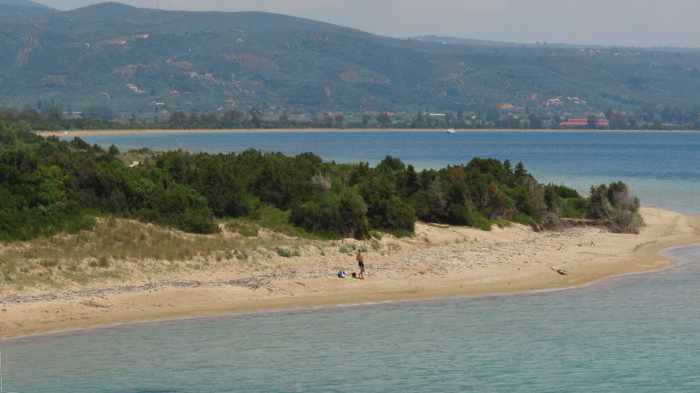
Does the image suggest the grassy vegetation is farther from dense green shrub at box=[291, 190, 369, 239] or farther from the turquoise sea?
the turquoise sea

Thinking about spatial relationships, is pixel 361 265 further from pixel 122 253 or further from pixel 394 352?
pixel 394 352

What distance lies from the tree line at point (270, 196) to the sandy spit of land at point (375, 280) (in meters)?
1.23

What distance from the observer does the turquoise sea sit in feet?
61.3

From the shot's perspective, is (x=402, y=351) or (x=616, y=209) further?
(x=616, y=209)

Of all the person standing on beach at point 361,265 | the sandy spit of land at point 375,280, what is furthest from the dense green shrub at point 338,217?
the person standing on beach at point 361,265

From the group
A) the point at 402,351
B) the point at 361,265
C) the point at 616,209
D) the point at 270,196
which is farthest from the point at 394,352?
the point at 616,209

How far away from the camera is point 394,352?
69.3 ft

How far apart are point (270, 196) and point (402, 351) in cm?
1516

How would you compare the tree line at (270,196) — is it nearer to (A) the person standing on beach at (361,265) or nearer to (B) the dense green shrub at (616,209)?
(B) the dense green shrub at (616,209)

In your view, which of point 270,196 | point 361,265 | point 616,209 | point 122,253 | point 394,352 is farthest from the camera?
point 616,209

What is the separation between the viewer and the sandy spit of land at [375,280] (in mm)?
23328

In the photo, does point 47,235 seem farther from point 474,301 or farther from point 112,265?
point 474,301

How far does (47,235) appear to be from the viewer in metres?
28.0

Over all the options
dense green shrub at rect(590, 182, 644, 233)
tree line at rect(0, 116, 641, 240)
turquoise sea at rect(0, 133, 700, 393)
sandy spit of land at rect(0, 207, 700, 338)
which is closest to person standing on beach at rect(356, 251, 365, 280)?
sandy spit of land at rect(0, 207, 700, 338)
